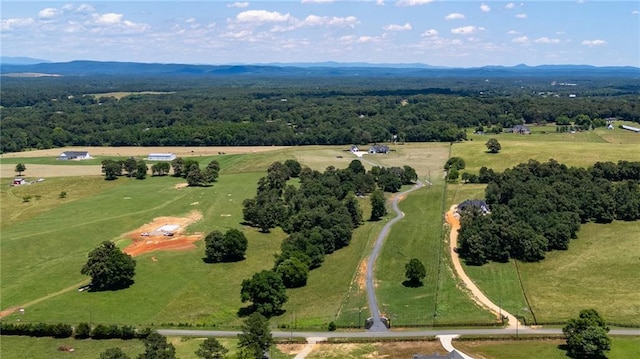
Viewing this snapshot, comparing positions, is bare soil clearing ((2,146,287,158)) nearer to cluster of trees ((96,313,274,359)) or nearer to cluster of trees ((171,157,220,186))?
cluster of trees ((171,157,220,186))

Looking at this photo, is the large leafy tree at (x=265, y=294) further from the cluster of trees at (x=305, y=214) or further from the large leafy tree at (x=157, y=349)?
the large leafy tree at (x=157, y=349)

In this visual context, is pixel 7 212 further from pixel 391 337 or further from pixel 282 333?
pixel 391 337

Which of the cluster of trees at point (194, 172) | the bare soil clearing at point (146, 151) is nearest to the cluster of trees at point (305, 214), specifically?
the cluster of trees at point (194, 172)

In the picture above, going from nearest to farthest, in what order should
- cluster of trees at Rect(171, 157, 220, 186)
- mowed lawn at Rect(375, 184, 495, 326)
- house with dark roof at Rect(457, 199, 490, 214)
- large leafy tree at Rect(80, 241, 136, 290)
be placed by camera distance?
mowed lawn at Rect(375, 184, 495, 326) → large leafy tree at Rect(80, 241, 136, 290) → house with dark roof at Rect(457, 199, 490, 214) → cluster of trees at Rect(171, 157, 220, 186)

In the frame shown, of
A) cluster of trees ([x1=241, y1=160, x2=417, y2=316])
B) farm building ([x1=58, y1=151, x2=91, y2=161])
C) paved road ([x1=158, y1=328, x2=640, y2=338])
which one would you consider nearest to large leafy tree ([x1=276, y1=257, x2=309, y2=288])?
cluster of trees ([x1=241, y1=160, x2=417, y2=316])

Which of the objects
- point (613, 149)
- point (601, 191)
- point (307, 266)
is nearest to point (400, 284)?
point (307, 266)

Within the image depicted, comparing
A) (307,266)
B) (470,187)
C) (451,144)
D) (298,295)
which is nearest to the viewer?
(298,295)

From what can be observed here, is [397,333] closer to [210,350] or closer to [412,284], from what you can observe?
[412,284]
